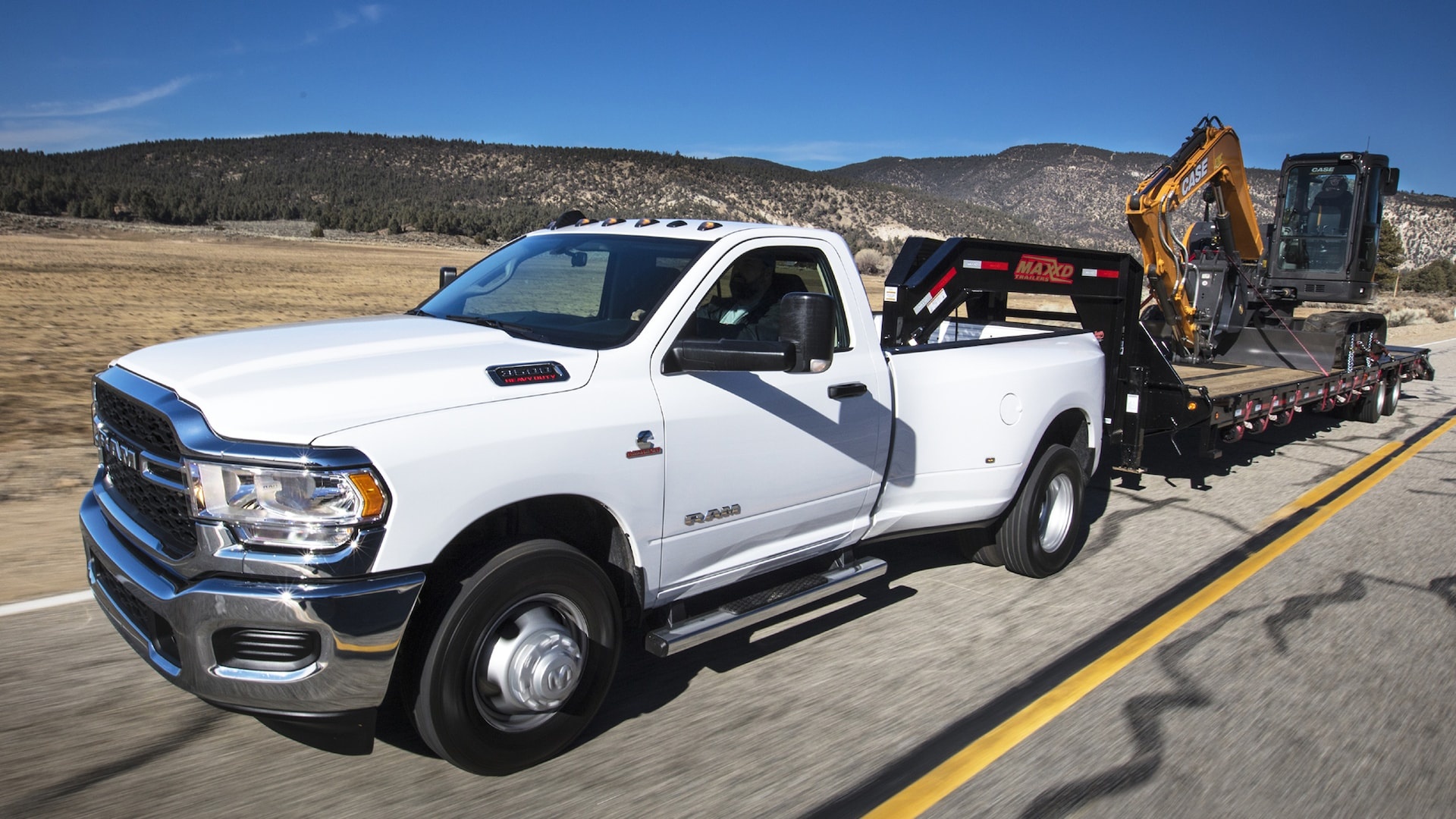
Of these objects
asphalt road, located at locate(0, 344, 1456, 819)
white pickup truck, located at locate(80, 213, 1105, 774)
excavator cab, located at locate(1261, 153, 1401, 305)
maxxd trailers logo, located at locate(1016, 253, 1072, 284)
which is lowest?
asphalt road, located at locate(0, 344, 1456, 819)

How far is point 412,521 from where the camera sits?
3135mm

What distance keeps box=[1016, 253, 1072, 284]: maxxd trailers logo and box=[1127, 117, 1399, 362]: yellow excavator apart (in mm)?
4837

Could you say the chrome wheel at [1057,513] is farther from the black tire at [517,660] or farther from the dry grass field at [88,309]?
the dry grass field at [88,309]

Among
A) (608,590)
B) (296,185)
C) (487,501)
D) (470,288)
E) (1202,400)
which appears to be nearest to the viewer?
(487,501)

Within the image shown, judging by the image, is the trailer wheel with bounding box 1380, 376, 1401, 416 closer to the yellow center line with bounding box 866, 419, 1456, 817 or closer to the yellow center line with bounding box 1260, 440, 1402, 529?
the yellow center line with bounding box 1260, 440, 1402, 529

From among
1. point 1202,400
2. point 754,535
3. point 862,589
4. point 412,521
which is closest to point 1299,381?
point 1202,400

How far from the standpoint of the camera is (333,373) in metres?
3.38

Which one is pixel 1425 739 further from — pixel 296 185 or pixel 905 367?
pixel 296 185

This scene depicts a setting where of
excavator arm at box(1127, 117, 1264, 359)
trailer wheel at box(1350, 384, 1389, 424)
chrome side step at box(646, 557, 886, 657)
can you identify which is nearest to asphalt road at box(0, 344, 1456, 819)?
chrome side step at box(646, 557, 886, 657)

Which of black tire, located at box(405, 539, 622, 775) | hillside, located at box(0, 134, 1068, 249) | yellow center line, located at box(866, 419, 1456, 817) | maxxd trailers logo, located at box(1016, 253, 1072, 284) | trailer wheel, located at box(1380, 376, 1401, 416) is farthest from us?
hillside, located at box(0, 134, 1068, 249)

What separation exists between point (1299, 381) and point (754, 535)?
7.93 metres

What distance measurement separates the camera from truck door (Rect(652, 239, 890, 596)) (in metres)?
3.97

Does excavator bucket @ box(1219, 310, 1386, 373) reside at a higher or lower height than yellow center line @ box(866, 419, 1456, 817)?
higher

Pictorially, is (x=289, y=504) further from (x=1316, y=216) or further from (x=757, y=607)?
(x=1316, y=216)
